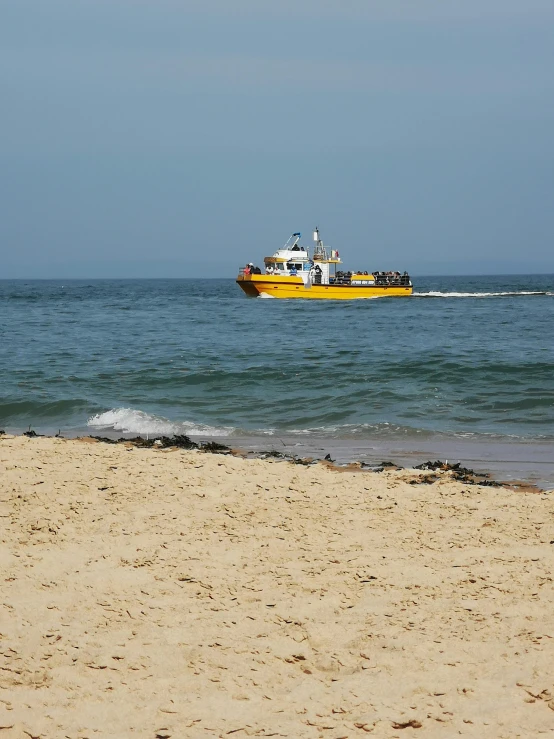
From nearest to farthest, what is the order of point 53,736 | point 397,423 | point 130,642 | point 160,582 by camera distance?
1. point 53,736
2. point 130,642
3. point 160,582
4. point 397,423

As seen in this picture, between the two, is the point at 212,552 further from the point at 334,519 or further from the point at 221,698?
the point at 221,698

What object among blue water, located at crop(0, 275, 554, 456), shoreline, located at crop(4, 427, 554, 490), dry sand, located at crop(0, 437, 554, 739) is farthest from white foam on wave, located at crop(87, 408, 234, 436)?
dry sand, located at crop(0, 437, 554, 739)

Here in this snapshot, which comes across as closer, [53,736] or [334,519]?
Result: [53,736]

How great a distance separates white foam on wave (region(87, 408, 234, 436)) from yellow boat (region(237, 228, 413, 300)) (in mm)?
40524

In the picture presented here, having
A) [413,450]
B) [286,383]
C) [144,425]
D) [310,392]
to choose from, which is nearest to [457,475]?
[413,450]

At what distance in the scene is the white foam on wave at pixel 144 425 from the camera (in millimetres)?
11195

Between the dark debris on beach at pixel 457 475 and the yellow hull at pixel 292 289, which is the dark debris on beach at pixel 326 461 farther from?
the yellow hull at pixel 292 289

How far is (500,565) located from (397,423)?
6.52 m

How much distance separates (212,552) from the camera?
5.15 metres

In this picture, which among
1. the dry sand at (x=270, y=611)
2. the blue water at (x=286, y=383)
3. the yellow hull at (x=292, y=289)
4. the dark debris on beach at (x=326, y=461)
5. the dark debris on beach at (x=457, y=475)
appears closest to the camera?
the dry sand at (x=270, y=611)

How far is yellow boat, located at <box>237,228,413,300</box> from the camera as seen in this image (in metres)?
52.5

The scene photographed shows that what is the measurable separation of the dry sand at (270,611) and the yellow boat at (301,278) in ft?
151

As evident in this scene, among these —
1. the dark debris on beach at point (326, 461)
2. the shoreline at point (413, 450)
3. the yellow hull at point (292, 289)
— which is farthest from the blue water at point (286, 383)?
the yellow hull at point (292, 289)

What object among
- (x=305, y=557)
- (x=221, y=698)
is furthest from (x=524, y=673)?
(x=305, y=557)
